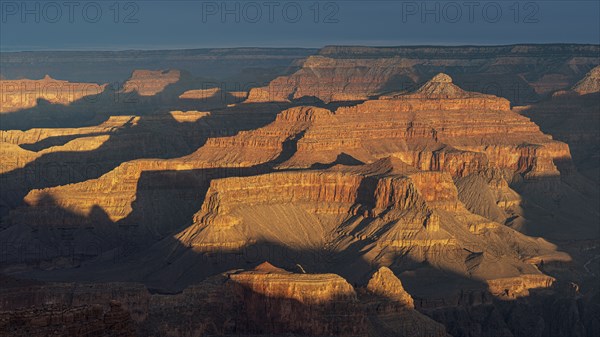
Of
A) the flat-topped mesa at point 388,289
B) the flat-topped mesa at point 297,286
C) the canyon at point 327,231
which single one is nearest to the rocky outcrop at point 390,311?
the flat-topped mesa at point 388,289

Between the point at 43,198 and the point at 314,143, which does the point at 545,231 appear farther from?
the point at 43,198

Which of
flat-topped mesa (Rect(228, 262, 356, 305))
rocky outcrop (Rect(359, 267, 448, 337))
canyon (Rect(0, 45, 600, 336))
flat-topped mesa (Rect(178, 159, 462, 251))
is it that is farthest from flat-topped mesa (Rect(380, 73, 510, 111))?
flat-topped mesa (Rect(228, 262, 356, 305))

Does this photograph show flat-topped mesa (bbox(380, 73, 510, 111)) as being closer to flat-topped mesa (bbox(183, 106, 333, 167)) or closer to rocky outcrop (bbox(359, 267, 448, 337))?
flat-topped mesa (bbox(183, 106, 333, 167))

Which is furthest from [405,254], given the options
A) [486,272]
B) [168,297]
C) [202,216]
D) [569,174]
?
[569,174]

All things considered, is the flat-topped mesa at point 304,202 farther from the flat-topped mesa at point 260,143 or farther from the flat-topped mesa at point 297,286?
the flat-topped mesa at point 297,286

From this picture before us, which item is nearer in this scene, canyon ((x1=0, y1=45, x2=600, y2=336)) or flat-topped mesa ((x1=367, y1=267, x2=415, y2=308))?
→ canyon ((x1=0, y1=45, x2=600, y2=336))

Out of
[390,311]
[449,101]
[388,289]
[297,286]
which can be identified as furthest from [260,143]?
[297,286]

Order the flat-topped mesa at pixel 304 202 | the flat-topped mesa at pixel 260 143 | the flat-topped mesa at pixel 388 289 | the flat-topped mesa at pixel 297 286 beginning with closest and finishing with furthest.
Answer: the flat-topped mesa at pixel 297 286 < the flat-topped mesa at pixel 388 289 < the flat-topped mesa at pixel 304 202 < the flat-topped mesa at pixel 260 143

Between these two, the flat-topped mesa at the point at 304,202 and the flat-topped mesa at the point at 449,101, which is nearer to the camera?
the flat-topped mesa at the point at 304,202
